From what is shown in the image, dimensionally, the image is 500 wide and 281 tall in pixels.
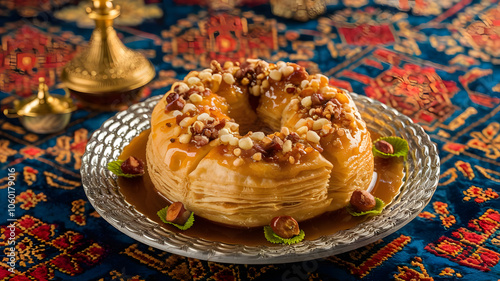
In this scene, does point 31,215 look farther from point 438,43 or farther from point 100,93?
point 438,43

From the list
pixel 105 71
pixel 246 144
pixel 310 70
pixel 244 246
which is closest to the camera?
pixel 244 246

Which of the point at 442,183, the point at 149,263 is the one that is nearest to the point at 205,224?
the point at 149,263

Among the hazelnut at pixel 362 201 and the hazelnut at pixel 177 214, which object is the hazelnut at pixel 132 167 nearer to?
the hazelnut at pixel 177 214

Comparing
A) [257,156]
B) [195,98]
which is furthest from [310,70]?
[257,156]

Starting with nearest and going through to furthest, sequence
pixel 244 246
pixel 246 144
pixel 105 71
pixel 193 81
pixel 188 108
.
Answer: pixel 244 246 → pixel 246 144 → pixel 188 108 → pixel 193 81 → pixel 105 71

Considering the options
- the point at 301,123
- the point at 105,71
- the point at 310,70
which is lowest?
the point at 310,70

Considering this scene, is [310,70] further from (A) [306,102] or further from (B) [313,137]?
(B) [313,137]

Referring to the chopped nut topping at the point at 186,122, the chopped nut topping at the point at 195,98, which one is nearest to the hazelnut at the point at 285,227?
the chopped nut topping at the point at 186,122
